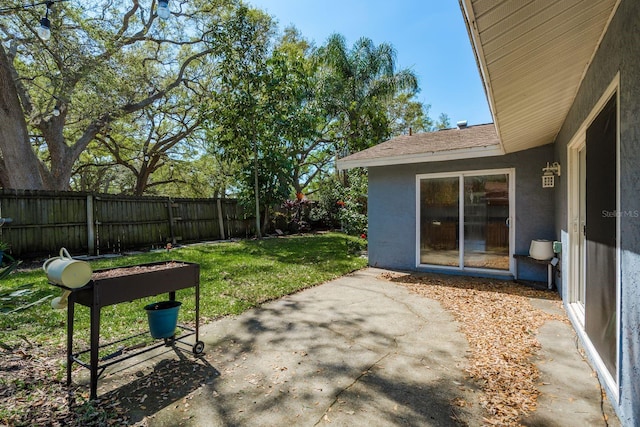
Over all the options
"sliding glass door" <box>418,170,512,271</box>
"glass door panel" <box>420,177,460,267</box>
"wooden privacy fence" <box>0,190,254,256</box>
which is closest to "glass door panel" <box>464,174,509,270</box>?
"sliding glass door" <box>418,170,512,271</box>

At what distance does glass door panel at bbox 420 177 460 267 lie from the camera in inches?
268

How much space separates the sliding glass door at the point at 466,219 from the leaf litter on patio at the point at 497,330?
482mm

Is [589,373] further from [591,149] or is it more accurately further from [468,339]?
[591,149]

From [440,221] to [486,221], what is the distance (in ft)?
2.76

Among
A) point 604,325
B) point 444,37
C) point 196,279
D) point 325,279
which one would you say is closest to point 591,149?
point 604,325

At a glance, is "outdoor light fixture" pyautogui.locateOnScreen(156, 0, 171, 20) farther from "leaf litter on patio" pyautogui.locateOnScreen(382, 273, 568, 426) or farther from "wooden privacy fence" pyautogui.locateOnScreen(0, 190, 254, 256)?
"leaf litter on patio" pyautogui.locateOnScreen(382, 273, 568, 426)

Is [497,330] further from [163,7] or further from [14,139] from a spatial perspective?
[14,139]

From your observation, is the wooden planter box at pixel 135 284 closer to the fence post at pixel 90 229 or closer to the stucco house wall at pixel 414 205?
the stucco house wall at pixel 414 205

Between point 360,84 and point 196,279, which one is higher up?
point 360,84

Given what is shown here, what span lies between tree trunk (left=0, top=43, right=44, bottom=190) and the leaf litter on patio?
10581 millimetres

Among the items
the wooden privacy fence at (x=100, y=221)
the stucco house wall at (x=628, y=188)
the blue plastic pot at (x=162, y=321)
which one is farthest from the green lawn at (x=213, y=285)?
the stucco house wall at (x=628, y=188)

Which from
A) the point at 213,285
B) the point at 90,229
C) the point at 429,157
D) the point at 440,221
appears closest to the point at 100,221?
the point at 90,229

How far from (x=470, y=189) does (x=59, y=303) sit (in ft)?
21.1

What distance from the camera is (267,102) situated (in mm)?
11969
